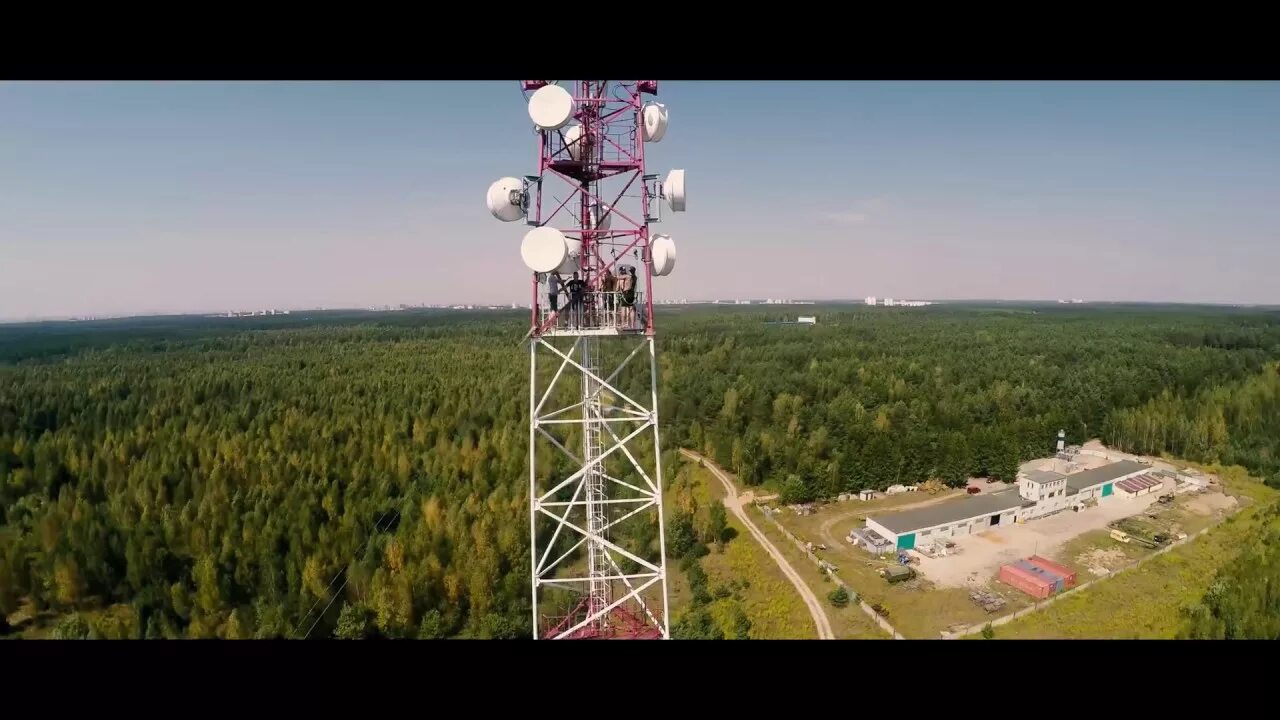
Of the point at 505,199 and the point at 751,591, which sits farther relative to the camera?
the point at 751,591

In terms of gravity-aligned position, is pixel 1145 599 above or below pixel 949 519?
below

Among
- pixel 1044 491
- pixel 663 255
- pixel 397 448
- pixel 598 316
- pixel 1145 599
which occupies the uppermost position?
pixel 663 255

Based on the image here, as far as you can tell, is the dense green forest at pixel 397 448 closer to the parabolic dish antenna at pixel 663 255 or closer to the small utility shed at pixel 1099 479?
the small utility shed at pixel 1099 479

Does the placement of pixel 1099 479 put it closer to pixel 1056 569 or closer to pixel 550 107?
pixel 1056 569

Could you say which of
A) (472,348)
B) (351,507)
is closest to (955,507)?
(351,507)

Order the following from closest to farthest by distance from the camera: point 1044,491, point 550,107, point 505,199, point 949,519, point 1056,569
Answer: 1. point 550,107
2. point 505,199
3. point 1056,569
4. point 949,519
5. point 1044,491

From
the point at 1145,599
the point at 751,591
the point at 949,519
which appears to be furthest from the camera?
the point at 949,519

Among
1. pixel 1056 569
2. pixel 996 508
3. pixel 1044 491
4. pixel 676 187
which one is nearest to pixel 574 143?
pixel 676 187
